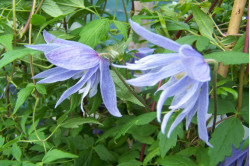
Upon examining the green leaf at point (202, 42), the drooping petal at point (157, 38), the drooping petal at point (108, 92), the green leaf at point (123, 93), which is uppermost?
the drooping petal at point (157, 38)

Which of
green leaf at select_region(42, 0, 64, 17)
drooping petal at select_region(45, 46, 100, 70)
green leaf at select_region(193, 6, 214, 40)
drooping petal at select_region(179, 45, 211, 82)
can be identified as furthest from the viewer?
green leaf at select_region(42, 0, 64, 17)

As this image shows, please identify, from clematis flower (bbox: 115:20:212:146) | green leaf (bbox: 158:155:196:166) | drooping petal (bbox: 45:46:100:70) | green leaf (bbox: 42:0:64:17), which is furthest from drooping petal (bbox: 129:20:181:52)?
green leaf (bbox: 42:0:64:17)

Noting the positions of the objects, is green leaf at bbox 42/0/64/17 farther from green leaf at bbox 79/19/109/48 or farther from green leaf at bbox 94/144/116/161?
green leaf at bbox 94/144/116/161

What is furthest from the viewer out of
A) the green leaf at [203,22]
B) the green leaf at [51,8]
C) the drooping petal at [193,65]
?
the green leaf at [51,8]

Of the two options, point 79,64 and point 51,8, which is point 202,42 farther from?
point 51,8

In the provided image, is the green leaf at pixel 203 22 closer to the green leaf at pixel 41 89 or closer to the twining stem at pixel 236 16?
the twining stem at pixel 236 16

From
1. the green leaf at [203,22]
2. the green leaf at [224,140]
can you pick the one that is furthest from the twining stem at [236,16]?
the green leaf at [224,140]
